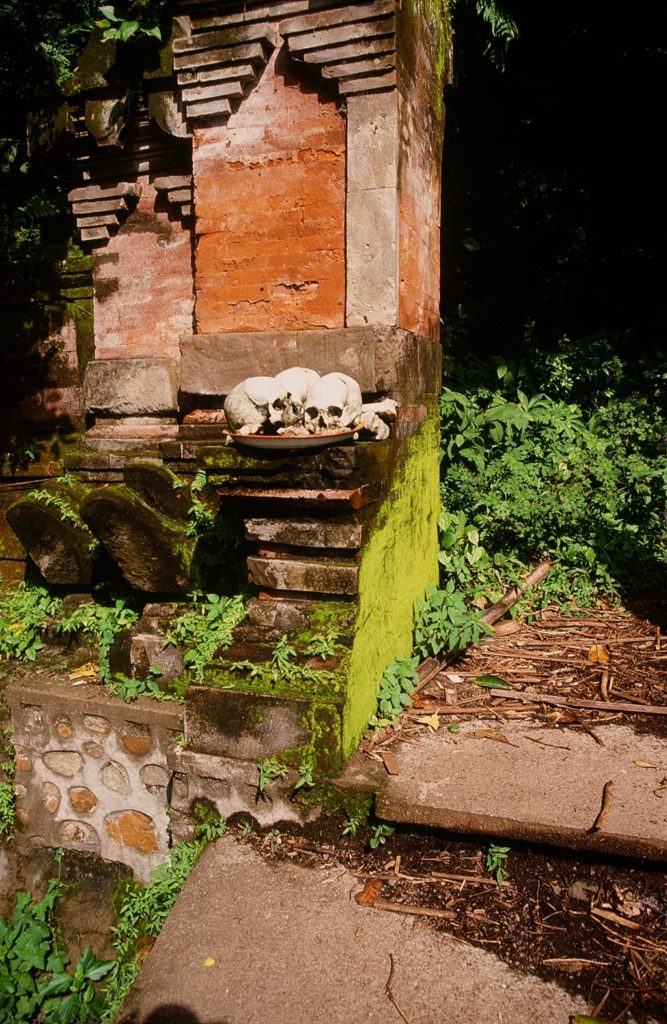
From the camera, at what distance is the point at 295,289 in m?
3.58

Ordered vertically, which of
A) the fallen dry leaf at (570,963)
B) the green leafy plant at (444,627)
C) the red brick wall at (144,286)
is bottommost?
the fallen dry leaf at (570,963)

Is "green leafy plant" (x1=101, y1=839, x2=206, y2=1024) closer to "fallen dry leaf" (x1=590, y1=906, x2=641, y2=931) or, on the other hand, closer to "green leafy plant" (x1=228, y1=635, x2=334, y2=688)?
"green leafy plant" (x1=228, y1=635, x2=334, y2=688)

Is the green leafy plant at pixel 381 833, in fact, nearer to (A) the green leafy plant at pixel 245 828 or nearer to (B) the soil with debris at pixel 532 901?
(B) the soil with debris at pixel 532 901

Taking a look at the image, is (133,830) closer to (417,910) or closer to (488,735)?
(417,910)

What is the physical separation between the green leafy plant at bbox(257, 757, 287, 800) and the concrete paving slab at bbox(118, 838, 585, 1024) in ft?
1.11

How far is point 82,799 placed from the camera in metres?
3.51

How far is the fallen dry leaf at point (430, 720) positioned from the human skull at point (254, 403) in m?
1.61

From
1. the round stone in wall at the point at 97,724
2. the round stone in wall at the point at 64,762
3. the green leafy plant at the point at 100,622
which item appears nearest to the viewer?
the round stone in wall at the point at 97,724

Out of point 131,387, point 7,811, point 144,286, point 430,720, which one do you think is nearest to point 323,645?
point 430,720

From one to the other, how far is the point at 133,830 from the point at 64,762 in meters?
0.50

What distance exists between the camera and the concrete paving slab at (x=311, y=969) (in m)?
1.96

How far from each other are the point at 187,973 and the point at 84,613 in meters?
2.22

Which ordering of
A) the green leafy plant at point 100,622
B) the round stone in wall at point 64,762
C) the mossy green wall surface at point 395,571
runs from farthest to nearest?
the green leafy plant at point 100,622 → the round stone in wall at point 64,762 → the mossy green wall surface at point 395,571

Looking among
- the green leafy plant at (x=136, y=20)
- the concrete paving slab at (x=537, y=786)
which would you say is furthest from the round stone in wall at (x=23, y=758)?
the green leafy plant at (x=136, y=20)
